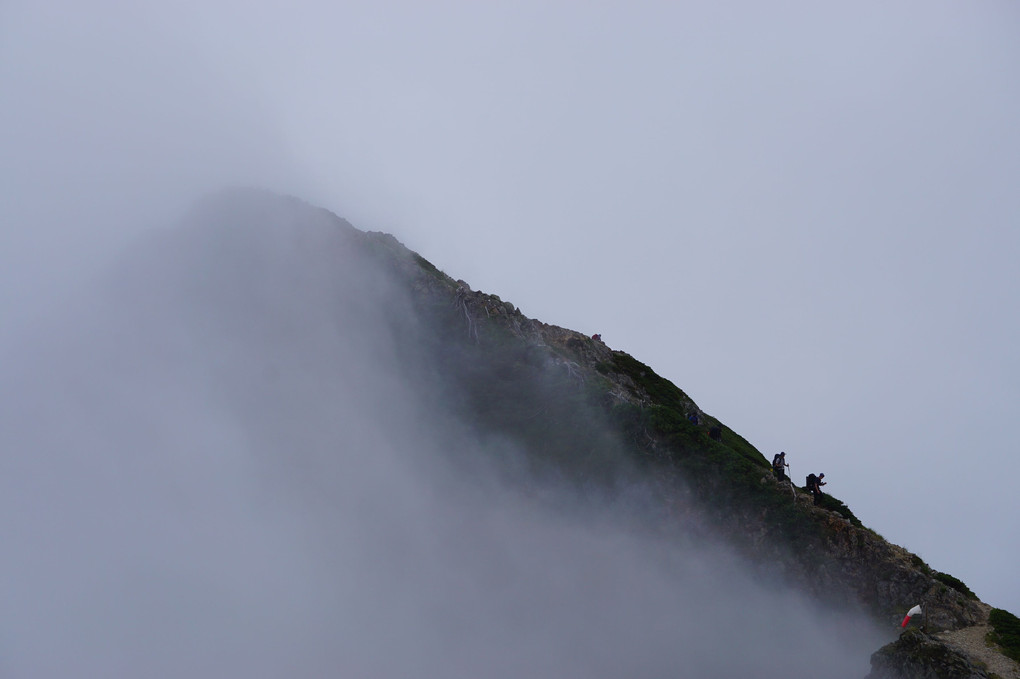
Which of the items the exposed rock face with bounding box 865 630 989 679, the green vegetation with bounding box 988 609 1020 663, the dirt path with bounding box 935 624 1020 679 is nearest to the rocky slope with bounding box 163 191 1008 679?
the exposed rock face with bounding box 865 630 989 679

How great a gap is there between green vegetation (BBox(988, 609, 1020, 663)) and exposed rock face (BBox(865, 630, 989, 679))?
3385 mm

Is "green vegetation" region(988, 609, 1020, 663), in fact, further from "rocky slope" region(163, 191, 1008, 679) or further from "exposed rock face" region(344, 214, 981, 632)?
"exposed rock face" region(344, 214, 981, 632)

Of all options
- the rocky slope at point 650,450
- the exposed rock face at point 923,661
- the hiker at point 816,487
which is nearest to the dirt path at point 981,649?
the rocky slope at point 650,450

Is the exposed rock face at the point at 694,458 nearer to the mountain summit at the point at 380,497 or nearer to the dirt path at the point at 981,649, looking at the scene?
the mountain summit at the point at 380,497

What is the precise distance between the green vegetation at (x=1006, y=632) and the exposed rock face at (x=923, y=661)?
3.39 m

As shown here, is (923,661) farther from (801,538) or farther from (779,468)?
(779,468)

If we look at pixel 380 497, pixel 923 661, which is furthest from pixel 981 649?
pixel 380 497

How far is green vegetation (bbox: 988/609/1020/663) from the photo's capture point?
32.2 m

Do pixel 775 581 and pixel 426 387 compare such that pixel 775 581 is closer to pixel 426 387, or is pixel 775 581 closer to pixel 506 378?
pixel 506 378

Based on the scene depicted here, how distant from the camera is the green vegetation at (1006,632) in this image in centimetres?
3225

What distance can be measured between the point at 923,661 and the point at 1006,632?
25.3 feet

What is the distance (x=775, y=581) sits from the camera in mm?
42156

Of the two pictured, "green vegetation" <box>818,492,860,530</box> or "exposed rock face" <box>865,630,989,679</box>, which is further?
"green vegetation" <box>818,492,860,530</box>

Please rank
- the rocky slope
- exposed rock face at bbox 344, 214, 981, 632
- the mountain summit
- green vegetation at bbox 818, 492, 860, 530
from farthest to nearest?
green vegetation at bbox 818, 492, 860, 530, the mountain summit, exposed rock face at bbox 344, 214, 981, 632, the rocky slope
